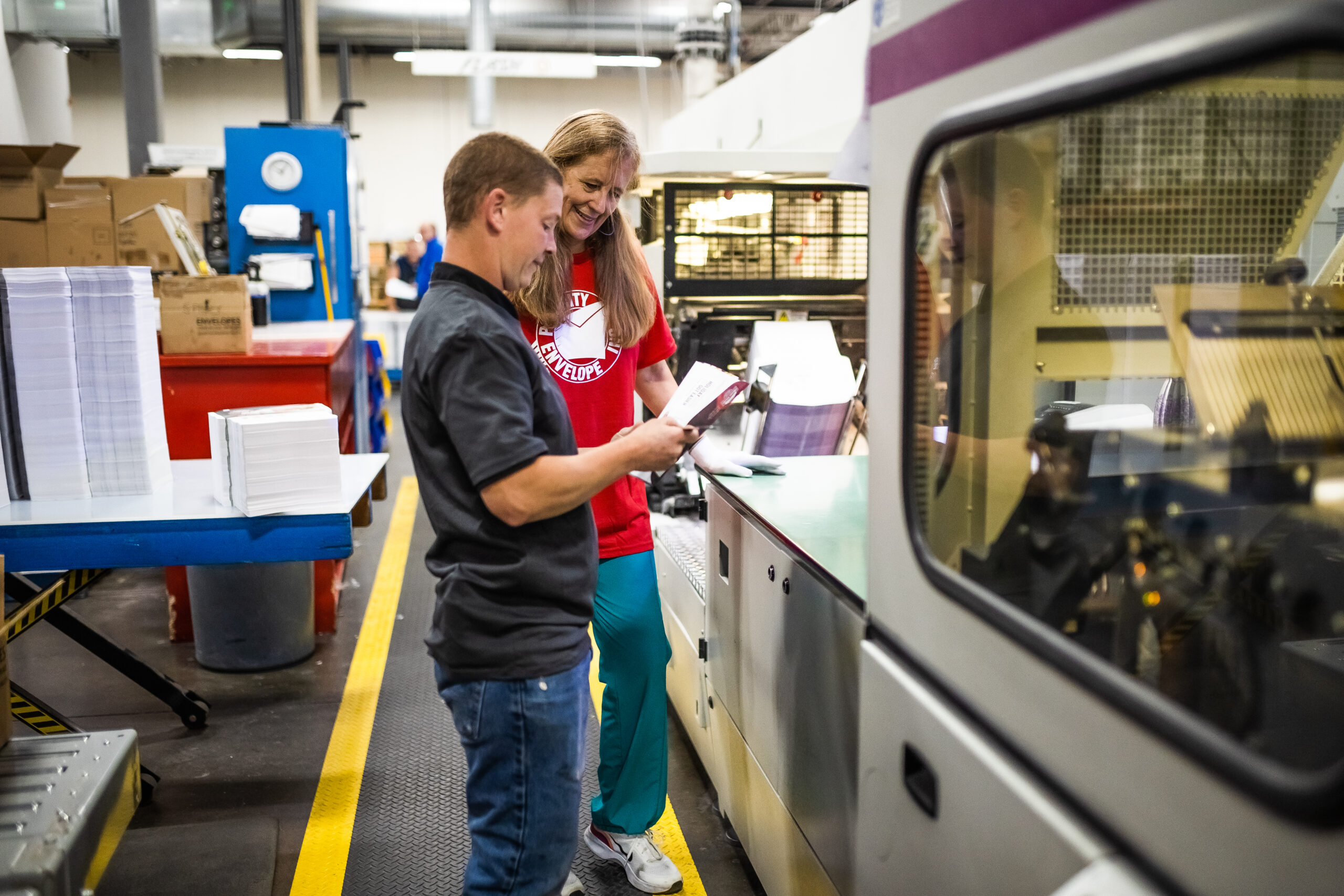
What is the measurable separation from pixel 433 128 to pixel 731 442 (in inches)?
494

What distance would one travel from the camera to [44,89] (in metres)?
8.80

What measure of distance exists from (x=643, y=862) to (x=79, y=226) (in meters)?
4.66

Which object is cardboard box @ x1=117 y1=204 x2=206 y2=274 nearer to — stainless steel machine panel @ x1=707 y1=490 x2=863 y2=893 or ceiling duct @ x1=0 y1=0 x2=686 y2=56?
stainless steel machine panel @ x1=707 y1=490 x2=863 y2=893

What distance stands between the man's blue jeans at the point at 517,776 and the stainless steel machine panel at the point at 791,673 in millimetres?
449

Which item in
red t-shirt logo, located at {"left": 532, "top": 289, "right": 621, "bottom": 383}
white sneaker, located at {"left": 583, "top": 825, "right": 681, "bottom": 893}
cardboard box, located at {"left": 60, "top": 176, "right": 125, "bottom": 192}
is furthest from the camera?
cardboard box, located at {"left": 60, "top": 176, "right": 125, "bottom": 192}

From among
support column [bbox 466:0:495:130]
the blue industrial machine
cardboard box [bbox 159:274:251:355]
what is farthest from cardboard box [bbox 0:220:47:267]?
support column [bbox 466:0:495:130]

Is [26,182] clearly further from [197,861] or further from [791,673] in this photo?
[791,673]

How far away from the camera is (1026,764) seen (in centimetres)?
106

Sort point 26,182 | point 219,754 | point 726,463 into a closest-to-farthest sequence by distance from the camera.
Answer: point 726,463, point 219,754, point 26,182

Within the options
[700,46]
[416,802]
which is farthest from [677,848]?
[700,46]

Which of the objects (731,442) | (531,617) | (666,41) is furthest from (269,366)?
(666,41)

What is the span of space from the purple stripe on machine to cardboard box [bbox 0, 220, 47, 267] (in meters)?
5.11

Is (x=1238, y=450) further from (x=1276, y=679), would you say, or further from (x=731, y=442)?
(x=731, y=442)

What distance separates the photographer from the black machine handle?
4.06 feet
